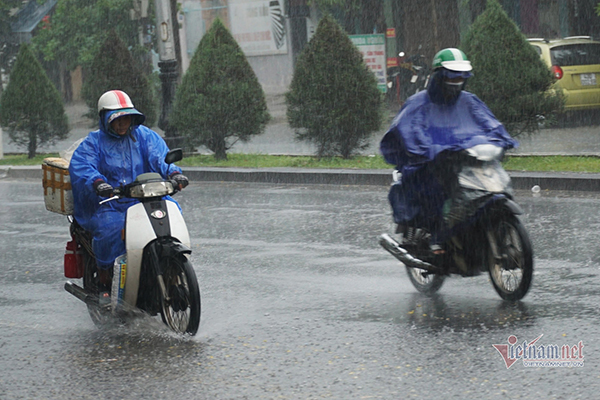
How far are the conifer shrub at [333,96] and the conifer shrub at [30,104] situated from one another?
21.9 feet

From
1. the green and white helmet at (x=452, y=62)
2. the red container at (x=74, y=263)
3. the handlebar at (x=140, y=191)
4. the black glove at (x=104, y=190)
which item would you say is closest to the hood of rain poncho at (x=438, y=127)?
the green and white helmet at (x=452, y=62)

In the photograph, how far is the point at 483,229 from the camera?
6.58 metres

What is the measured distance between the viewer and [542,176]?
12.5m

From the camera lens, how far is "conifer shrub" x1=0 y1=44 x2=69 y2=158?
2066 centimetres

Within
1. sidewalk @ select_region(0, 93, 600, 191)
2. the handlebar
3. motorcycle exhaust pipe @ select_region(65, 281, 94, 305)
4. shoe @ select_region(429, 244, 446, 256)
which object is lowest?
sidewalk @ select_region(0, 93, 600, 191)

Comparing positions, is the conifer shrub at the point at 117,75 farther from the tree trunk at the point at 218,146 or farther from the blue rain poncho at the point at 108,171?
the blue rain poncho at the point at 108,171

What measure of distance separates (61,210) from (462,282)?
2.89m

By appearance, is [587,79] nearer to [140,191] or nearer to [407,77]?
[407,77]

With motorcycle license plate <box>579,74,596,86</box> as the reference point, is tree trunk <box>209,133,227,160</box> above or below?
below

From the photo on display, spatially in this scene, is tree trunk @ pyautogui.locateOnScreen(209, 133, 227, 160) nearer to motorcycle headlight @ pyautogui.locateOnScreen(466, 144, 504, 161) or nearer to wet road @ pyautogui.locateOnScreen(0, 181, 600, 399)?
wet road @ pyautogui.locateOnScreen(0, 181, 600, 399)

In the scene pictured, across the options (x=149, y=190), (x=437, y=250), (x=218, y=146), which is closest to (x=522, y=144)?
(x=218, y=146)

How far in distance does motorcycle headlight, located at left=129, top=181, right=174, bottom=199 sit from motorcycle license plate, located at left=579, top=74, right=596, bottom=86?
51.6 ft

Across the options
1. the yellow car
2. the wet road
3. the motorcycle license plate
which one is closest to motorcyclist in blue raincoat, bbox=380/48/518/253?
the wet road

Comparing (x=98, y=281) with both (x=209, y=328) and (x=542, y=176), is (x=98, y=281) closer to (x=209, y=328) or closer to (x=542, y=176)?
(x=209, y=328)
